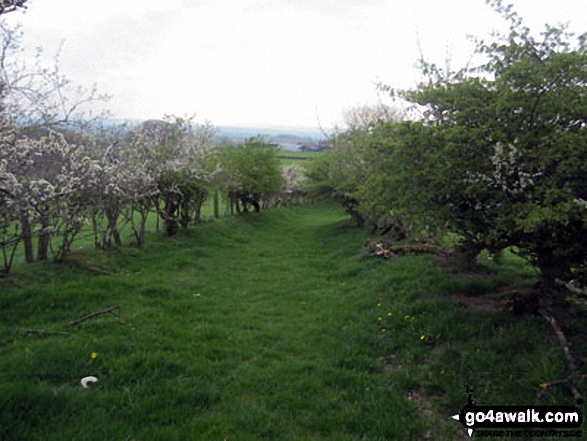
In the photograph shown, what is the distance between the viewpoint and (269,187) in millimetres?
24938

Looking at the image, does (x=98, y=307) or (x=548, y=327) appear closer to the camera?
(x=548, y=327)

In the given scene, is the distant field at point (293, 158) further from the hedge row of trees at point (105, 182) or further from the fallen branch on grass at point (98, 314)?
the fallen branch on grass at point (98, 314)

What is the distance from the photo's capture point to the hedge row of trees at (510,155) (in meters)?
4.71

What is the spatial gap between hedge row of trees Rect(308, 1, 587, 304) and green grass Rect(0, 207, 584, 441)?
131 centimetres

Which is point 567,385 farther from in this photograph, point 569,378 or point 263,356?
point 263,356

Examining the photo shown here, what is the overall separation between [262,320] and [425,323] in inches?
114

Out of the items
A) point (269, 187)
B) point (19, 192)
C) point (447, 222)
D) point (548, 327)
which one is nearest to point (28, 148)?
point (19, 192)

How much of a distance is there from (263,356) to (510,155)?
414 cm

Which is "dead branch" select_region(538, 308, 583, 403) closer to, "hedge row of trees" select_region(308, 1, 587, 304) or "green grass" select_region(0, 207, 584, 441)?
"green grass" select_region(0, 207, 584, 441)

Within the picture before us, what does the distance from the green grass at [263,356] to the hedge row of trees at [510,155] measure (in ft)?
4.29

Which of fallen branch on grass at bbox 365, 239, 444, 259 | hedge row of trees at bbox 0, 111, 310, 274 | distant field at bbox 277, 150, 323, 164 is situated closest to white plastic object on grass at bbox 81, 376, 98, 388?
hedge row of trees at bbox 0, 111, 310, 274

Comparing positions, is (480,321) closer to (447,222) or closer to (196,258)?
(447,222)

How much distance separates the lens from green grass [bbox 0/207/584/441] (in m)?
4.09

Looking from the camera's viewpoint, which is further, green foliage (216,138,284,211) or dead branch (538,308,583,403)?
green foliage (216,138,284,211)
